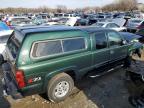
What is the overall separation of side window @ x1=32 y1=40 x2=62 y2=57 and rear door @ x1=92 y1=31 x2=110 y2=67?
1212mm

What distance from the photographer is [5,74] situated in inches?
187

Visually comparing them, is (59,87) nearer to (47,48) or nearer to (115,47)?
(47,48)

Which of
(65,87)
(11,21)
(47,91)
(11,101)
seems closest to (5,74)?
(11,101)

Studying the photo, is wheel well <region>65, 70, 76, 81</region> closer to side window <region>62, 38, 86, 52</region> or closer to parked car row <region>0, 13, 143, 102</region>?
parked car row <region>0, 13, 143, 102</region>

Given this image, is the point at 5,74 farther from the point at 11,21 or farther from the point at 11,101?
the point at 11,21

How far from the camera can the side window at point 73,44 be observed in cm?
465

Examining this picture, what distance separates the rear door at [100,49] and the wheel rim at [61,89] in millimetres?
1118

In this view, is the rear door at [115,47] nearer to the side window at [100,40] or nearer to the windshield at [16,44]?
the side window at [100,40]

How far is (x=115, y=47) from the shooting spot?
600 centimetres

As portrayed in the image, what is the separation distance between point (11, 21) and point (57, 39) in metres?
13.7

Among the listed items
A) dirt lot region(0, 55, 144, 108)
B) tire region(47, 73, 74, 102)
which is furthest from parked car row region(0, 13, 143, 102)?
dirt lot region(0, 55, 144, 108)

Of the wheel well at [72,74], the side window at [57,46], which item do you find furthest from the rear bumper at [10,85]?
the wheel well at [72,74]

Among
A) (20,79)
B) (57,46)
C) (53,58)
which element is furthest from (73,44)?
(20,79)

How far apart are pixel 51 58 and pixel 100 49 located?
1735 millimetres
